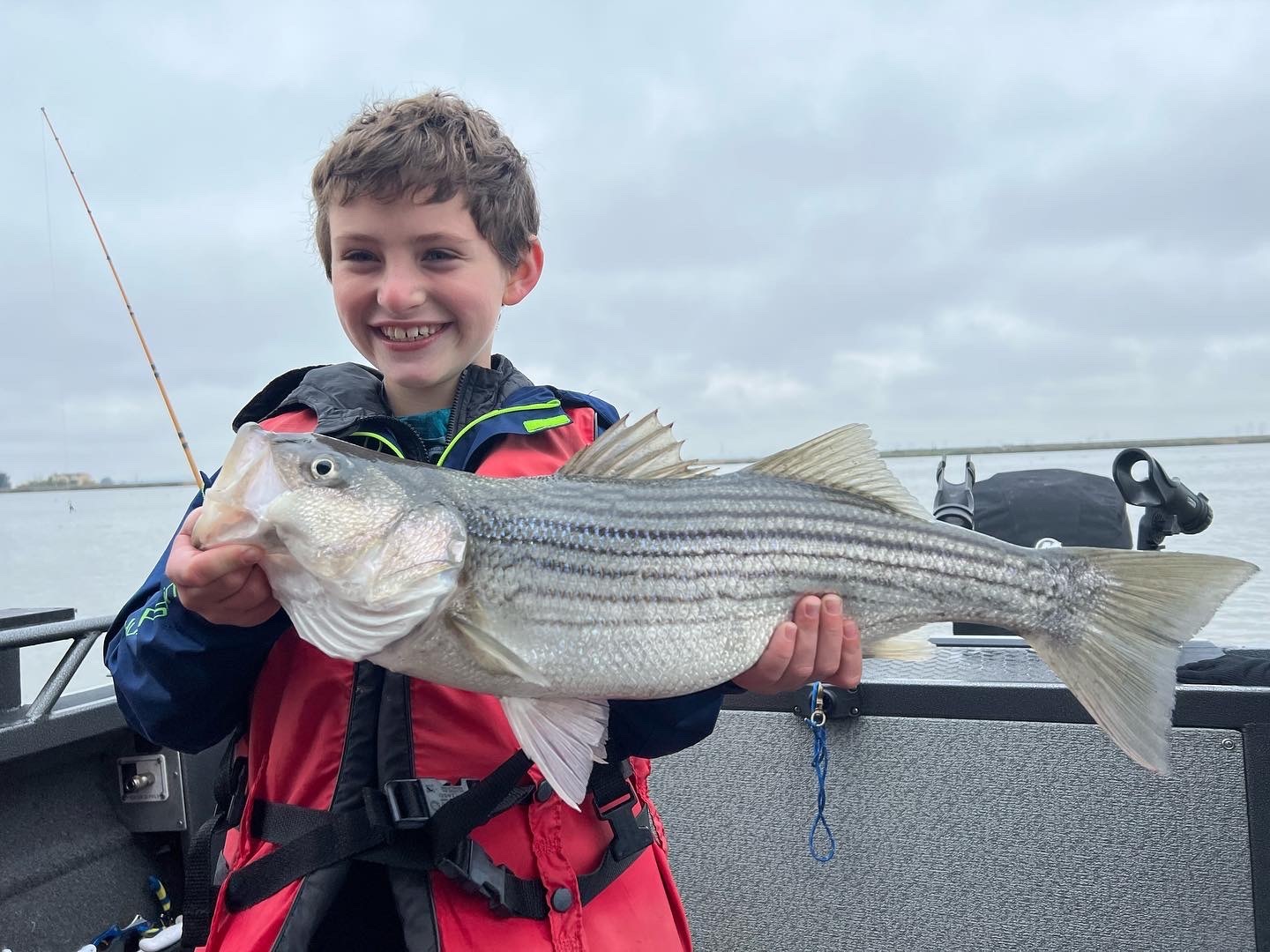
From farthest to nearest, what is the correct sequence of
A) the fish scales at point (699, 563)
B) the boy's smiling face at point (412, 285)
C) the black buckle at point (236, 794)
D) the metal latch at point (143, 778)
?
the metal latch at point (143, 778)
the boy's smiling face at point (412, 285)
the black buckle at point (236, 794)
the fish scales at point (699, 563)

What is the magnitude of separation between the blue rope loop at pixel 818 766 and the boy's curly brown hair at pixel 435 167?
2217mm

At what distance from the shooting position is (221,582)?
207cm

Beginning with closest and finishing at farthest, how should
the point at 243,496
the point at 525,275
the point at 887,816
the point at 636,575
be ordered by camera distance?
the point at 243,496, the point at 636,575, the point at 525,275, the point at 887,816

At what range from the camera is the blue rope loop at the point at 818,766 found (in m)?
3.91

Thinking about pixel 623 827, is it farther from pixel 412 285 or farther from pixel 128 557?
pixel 128 557

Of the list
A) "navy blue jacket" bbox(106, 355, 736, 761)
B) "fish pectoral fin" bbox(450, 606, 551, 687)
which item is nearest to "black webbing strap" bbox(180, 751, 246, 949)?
"navy blue jacket" bbox(106, 355, 736, 761)

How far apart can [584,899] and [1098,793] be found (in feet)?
7.64

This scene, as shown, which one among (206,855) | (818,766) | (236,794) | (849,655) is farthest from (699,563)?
(818,766)

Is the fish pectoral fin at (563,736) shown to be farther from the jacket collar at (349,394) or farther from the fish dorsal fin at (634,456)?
the jacket collar at (349,394)

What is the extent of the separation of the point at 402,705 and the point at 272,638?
14.6 inches

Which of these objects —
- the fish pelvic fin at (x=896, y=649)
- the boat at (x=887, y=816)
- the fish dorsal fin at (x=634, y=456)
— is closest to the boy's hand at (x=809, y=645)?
the fish pelvic fin at (x=896, y=649)

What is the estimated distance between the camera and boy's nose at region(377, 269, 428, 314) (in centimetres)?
274

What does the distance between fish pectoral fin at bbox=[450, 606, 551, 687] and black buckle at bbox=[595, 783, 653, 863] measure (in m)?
0.42

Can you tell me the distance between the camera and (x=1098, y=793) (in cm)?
362
